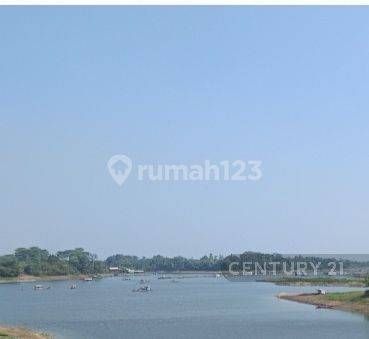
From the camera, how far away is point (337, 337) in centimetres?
1941

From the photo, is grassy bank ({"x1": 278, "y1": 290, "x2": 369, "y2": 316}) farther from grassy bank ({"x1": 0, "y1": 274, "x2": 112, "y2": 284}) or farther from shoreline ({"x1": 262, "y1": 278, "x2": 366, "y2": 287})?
grassy bank ({"x1": 0, "y1": 274, "x2": 112, "y2": 284})

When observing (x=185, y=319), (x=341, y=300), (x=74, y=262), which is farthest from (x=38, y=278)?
(x=185, y=319)

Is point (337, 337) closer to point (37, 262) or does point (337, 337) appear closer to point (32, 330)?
point (32, 330)

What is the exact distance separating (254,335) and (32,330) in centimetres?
666

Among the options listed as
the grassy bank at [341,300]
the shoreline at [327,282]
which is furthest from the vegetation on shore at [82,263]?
the grassy bank at [341,300]

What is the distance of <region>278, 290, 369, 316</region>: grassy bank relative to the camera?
1091 inches

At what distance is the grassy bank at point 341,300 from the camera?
90.9 ft

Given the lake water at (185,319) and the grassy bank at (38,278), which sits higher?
the grassy bank at (38,278)

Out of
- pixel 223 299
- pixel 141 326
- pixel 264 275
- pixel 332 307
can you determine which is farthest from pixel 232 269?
pixel 141 326

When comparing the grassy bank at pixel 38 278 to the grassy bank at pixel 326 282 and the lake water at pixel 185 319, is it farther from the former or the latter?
the lake water at pixel 185 319

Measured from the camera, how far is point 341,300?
30531 mm

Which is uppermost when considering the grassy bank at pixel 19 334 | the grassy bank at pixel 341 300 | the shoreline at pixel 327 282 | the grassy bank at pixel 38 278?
the grassy bank at pixel 38 278

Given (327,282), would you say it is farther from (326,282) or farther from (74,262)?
(74,262)

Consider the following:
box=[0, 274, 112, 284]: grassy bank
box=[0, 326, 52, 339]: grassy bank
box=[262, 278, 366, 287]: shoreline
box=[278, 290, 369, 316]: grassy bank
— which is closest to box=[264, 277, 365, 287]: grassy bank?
box=[262, 278, 366, 287]: shoreline
